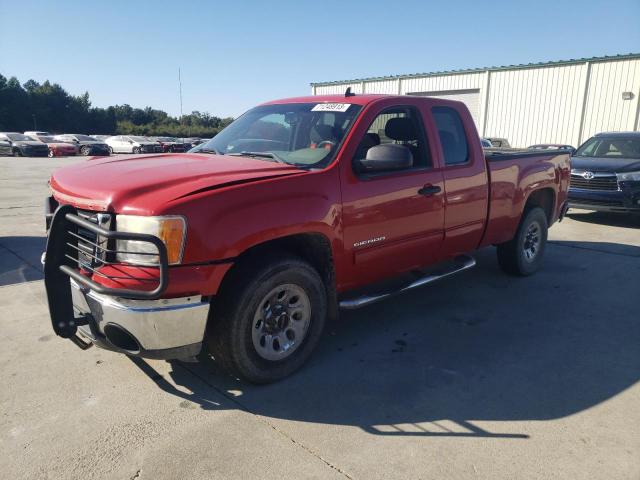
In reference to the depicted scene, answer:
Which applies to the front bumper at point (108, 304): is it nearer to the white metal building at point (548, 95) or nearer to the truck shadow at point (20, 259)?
the truck shadow at point (20, 259)

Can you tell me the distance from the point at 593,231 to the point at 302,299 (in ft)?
24.4

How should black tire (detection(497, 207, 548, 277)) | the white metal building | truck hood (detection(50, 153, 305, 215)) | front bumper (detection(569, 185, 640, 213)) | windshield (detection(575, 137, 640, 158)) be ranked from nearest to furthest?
truck hood (detection(50, 153, 305, 215))
black tire (detection(497, 207, 548, 277))
front bumper (detection(569, 185, 640, 213))
windshield (detection(575, 137, 640, 158))
the white metal building

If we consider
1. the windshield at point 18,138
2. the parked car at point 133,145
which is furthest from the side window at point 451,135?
the windshield at point 18,138

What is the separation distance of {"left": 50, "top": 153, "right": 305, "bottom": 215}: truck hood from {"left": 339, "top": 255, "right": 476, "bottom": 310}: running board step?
1.06 meters

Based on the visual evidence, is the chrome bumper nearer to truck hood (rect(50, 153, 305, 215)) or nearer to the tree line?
truck hood (rect(50, 153, 305, 215))

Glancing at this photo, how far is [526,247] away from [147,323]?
4.75m

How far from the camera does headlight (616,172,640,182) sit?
28.9 feet

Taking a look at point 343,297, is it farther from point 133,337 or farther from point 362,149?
point 133,337

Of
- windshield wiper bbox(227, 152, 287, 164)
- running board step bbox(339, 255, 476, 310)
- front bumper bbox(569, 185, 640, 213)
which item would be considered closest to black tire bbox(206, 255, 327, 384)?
running board step bbox(339, 255, 476, 310)

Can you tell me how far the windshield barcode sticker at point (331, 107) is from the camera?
3.99m

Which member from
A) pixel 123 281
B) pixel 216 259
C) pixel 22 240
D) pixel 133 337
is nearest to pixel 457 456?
pixel 216 259

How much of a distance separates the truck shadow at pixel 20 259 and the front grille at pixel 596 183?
925cm

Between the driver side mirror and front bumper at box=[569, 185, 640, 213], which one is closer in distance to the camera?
the driver side mirror

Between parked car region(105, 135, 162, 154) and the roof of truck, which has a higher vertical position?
the roof of truck
